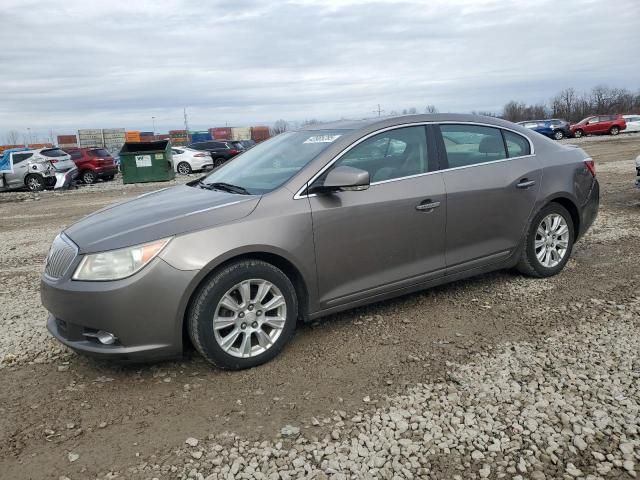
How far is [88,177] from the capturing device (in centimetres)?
2270

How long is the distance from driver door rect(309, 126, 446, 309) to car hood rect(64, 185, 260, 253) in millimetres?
586

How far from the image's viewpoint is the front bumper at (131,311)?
10.3 feet

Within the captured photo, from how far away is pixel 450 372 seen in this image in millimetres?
3389

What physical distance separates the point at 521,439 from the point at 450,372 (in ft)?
2.48

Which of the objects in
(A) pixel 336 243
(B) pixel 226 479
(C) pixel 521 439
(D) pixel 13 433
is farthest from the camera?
(A) pixel 336 243

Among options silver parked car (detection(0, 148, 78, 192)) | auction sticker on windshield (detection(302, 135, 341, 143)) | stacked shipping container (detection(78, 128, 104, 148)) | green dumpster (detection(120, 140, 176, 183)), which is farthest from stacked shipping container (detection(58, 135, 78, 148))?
auction sticker on windshield (detection(302, 135, 341, 143))

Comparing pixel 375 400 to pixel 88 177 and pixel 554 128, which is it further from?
pixel 554 128

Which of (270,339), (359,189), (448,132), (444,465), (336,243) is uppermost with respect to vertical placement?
(448,132)

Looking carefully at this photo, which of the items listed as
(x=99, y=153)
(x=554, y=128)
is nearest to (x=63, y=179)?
(x=99, y=153)

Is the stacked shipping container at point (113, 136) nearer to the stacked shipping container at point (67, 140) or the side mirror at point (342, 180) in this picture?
the stacked shipping container at point (67, 140)

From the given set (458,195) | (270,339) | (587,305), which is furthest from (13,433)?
(587,305)

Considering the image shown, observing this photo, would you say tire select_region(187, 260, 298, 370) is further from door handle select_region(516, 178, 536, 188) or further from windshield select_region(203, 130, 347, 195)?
door handle select_region(516, 178, 536, 188)

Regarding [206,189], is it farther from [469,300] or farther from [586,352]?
[586,352]

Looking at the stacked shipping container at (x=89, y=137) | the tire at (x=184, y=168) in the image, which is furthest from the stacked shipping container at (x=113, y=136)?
the tire at (x=184, y=168)
